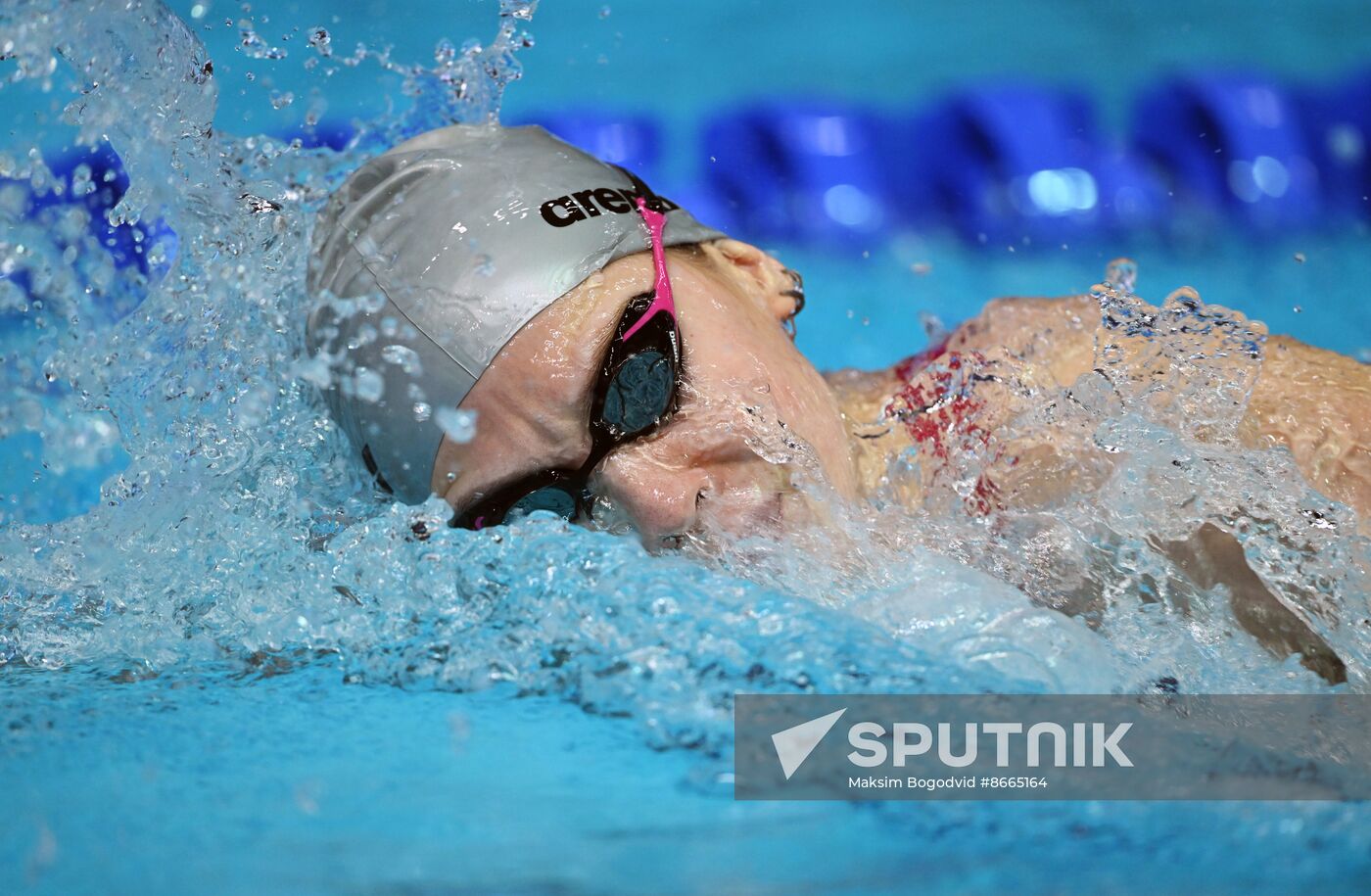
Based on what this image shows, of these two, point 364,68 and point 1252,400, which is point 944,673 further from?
point 364,68

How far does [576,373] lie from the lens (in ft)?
3.98

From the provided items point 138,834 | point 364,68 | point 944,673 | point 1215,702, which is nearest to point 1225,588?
point 1215,702

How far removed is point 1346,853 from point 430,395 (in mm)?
879

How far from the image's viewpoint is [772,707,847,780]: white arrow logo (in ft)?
2.93

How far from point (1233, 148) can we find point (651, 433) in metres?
2.20

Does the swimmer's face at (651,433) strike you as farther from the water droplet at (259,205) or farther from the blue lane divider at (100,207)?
the blue lane divider at (100,207)

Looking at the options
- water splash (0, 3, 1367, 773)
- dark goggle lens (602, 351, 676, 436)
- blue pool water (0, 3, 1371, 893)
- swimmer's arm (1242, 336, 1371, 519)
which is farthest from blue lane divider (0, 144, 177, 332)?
swimmer's arm (1242, 336, 1371, 519)

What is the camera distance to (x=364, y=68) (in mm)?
3268

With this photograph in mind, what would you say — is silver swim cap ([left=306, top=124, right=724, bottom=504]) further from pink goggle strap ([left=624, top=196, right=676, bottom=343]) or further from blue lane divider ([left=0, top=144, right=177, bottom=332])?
blue lane divider ([left=0, top=144, right=177, bottom=332])

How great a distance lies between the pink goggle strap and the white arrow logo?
471 millimetres

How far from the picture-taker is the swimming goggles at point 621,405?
1215 millimetres

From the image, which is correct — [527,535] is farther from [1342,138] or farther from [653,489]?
[1342,138]

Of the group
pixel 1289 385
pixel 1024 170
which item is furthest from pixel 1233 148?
pixel 1289 385

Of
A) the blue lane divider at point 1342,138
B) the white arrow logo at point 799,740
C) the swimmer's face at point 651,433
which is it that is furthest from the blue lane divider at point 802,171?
the white arrow logo at point 799,740
